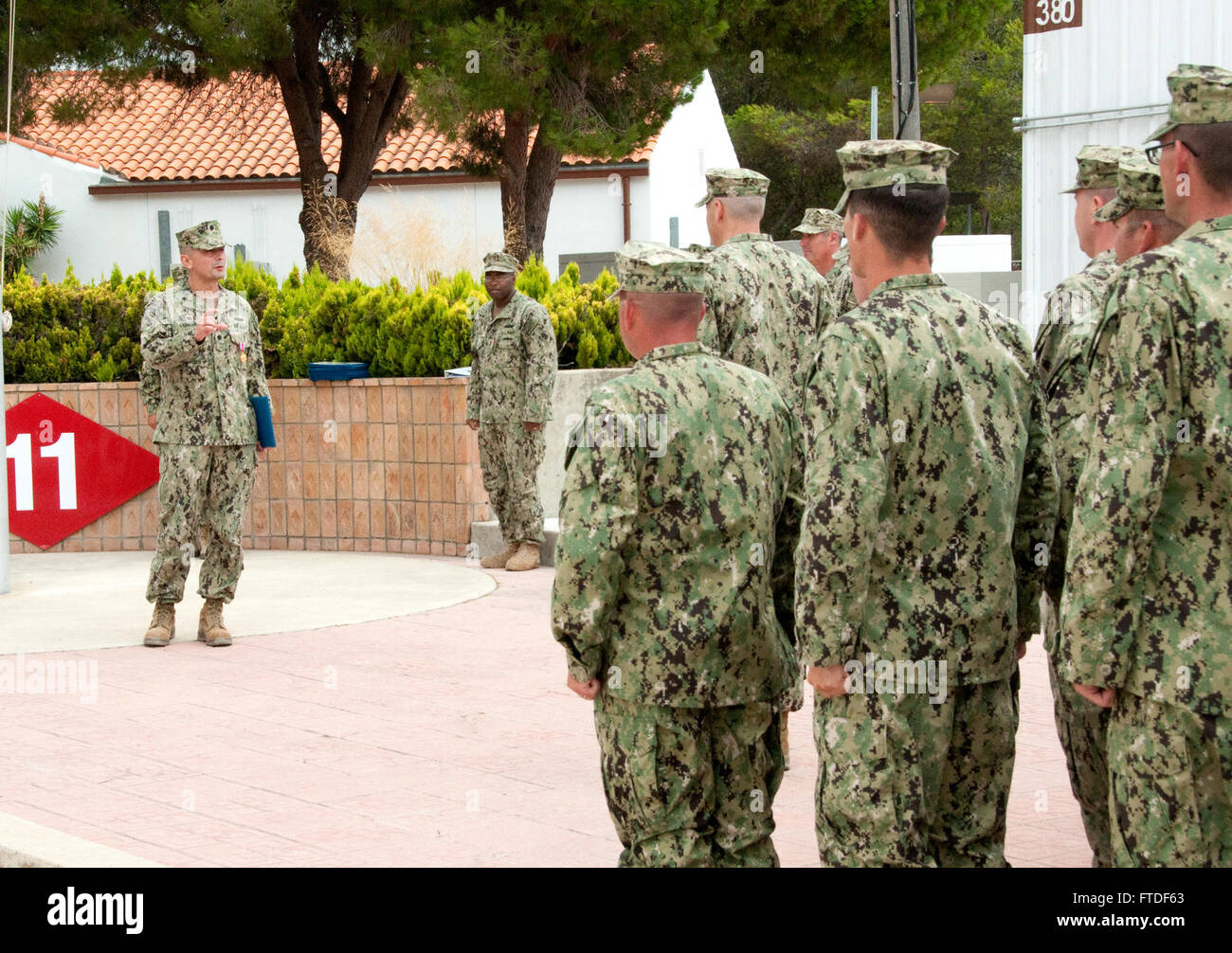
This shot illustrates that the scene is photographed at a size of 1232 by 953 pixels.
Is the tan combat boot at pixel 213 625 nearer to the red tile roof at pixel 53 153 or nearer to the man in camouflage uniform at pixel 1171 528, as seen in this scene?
the man in camouflage uniform at pixel 1171 528

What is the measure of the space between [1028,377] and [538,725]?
144 inches

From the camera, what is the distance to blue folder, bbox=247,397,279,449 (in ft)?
29.2

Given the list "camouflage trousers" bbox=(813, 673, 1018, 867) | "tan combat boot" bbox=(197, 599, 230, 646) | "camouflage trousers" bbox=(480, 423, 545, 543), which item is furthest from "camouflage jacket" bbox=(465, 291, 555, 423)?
"camouflage trousers" bbox=(813, 673, 1018, 867)

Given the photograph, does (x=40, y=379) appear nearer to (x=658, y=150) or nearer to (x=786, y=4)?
(x=786, y=4)

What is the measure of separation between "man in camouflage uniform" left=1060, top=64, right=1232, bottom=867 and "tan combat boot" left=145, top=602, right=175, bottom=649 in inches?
260

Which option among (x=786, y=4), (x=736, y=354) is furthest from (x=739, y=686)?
(x=786, y=4)

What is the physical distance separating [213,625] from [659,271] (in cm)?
547

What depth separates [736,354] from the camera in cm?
635

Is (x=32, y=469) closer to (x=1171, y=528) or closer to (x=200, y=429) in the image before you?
(x=200, y=429)

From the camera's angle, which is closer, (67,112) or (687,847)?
(687,847)

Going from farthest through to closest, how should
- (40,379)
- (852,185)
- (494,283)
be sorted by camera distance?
(40,379) < (494,283) < (852,185)

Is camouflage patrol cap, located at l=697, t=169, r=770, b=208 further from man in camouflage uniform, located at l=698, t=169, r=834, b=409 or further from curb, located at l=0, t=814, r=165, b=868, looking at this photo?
curb, located at l=0, t=814, r=165, b=868

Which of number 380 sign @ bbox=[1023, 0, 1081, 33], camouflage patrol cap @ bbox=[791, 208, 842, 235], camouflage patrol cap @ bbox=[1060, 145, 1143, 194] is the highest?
number 380 sign @ bbox=[1023, 0, 1081, 33]

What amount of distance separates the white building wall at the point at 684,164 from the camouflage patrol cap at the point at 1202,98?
27.0 m
